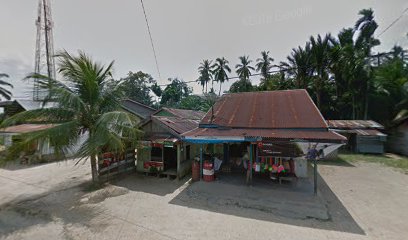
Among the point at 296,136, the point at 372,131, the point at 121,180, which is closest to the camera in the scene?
the point at 296,136

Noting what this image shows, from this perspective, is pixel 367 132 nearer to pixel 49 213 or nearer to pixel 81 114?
pixel 81 114

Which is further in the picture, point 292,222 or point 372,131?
point 372,131

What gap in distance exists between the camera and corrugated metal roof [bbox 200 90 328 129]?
807 centimetres

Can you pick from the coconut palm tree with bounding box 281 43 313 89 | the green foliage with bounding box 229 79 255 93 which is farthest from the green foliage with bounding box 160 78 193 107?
the coconut palm tree with bounding box 281 43 313 89

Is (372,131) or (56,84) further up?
(56,84)

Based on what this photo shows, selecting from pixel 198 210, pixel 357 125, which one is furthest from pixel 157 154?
pixel 357 125

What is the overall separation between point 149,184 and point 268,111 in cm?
642

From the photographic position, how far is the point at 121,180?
28.1 feet

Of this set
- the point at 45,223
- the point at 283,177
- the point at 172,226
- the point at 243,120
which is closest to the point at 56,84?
the point at 45,223

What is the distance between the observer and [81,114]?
7.39 metres

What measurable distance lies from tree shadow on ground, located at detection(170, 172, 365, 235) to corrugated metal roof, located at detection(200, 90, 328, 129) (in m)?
2.53

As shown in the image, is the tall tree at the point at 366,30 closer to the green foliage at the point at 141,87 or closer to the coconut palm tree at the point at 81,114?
the coconut palm tree at the point at 81,114

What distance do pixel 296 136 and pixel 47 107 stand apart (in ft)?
29.3

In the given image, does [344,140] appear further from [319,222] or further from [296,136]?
[319,222]
